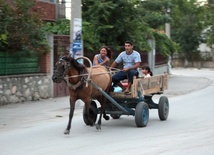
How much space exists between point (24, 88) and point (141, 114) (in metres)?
7.48

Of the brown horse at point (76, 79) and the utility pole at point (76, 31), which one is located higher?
the utility pole at point (76, 31)

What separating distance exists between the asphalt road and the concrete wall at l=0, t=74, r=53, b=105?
1.24 metres

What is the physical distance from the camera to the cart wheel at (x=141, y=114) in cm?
1159

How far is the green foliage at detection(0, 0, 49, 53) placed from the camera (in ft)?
57.0

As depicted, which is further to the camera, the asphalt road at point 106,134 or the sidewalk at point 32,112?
the sidewalk at point 32,112

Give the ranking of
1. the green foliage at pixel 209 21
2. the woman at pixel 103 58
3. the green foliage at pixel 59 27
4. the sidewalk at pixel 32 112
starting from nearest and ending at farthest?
the woman at pixel 103 58
the sidewalk at pixel 32 112
the green foliage at pixel 59 27
the green foliage at pixel 209 21

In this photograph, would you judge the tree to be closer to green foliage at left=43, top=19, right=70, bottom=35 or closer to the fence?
green foliage at left=43, top=19, right=70, bottom=35

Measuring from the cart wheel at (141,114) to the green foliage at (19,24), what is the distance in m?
7.13

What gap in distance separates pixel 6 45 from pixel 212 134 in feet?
31.3

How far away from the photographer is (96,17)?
25.2 m

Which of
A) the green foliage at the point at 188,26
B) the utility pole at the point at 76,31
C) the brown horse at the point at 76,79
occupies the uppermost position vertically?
the green foliage at the point at 188,26

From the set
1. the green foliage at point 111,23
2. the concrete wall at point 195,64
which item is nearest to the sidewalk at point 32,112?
the green foliage at point 111,23

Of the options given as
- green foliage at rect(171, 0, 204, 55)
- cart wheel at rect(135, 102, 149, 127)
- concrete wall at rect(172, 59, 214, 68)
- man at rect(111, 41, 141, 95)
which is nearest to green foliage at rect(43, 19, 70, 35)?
man at rect(111, 41, 141, 95)

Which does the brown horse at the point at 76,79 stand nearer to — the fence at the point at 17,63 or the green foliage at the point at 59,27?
the fence at the point at 17,63
